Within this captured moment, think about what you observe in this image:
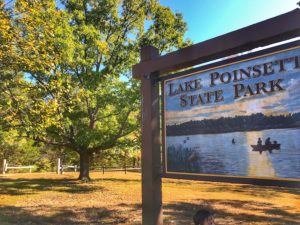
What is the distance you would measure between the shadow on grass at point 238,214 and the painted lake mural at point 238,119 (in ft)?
16.0

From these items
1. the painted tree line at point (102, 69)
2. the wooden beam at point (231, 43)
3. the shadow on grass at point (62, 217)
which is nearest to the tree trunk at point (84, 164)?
the painted tree line at point (102, 69)

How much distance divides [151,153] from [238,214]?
6.40m

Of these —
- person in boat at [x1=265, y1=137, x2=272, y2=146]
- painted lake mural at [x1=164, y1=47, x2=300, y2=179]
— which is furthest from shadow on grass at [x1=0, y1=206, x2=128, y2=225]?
person in boat at [x1=265, y1=137, x2=272, y2=146]

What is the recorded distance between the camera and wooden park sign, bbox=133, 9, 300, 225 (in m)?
4.30

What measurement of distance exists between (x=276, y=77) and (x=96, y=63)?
17.1 meters

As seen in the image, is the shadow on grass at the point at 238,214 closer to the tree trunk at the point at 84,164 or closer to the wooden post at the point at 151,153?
the wooden post at the point at 151,153

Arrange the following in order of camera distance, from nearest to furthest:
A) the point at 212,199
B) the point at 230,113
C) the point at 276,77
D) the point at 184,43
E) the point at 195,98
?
the point at 276,77 → the point at 230,113 → the point at 195,98 → the point at 212,199 → the point at 184,43

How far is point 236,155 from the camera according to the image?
4719 millimetres

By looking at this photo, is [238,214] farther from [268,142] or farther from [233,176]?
[268,142]

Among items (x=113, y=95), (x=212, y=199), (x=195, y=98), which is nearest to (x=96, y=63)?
(x=113, y=95)

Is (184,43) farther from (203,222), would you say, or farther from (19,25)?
(203,222)

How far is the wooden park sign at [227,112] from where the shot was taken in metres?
4.30

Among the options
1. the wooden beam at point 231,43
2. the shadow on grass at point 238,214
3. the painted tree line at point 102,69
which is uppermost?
the painted tree line at point 102,69

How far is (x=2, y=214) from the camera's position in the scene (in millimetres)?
10523
